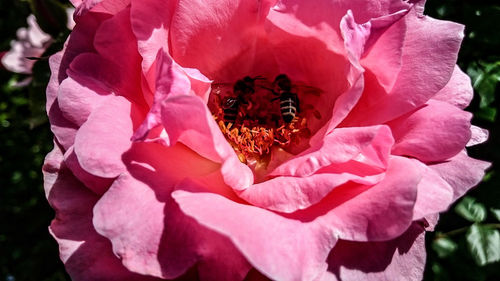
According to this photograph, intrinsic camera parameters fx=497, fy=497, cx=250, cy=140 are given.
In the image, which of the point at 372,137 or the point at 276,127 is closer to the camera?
the point at 372,137

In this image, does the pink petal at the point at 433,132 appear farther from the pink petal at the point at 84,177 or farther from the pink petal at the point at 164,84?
the pink petal at the point at 84,177

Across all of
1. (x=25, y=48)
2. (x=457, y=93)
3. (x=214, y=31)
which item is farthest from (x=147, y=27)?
(x=25, y=48)

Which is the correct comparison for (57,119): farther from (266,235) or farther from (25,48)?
(25,48)

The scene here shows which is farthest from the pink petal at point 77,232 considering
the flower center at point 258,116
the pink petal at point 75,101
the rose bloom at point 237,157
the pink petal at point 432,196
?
the pink petal at point 432,196

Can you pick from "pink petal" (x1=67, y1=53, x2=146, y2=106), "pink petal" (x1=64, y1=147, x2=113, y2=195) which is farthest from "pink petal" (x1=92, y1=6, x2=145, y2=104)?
"pink petal" (x1=64, y1=147, x2=113, y2=195)

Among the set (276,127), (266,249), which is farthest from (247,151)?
(266,249)

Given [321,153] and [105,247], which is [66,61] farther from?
[321,153]

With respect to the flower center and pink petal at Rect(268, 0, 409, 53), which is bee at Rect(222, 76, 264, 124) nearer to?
the flower center
